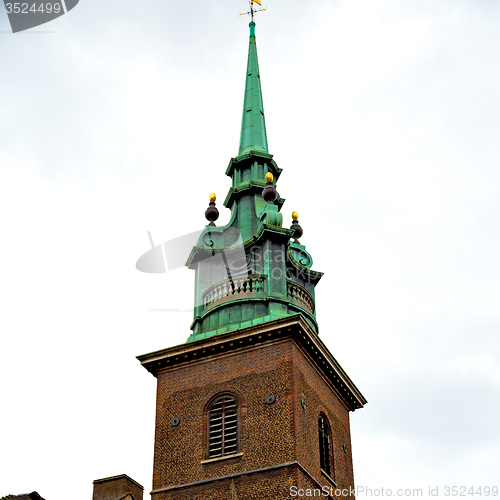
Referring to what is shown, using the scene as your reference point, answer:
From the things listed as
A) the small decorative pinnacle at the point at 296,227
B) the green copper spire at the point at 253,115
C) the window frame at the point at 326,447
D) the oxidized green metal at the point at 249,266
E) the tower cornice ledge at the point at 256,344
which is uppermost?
the green copper spire at the point at 253,115

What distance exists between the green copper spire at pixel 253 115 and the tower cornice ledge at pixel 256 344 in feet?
36.9

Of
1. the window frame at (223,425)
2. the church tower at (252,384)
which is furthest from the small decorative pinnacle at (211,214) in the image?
the window frame at (223,425)

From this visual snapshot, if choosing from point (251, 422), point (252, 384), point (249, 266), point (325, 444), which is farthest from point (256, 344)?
point (325, 444)

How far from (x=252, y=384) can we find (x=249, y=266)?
5583 mm

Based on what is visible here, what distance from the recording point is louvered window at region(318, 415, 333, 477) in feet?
101

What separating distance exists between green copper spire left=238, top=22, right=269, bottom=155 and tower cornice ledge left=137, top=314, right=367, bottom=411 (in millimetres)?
11239

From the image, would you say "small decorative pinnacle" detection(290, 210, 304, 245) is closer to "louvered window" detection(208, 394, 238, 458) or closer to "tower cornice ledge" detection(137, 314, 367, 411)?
"tower cornice ledge" detection(137, 314, 367, 411)

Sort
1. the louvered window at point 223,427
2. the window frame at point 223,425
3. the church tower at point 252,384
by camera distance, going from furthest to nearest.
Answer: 1. the louvered window at point 223,427
2. the window frame at point 223,425
3. the church tower at point 252,384

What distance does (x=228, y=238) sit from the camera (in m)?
36.0

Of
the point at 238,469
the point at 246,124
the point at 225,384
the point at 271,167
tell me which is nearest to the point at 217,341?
the point at 225,384

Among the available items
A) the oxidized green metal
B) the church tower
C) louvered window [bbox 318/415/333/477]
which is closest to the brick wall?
the church tower

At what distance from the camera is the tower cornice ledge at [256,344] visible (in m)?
30.5

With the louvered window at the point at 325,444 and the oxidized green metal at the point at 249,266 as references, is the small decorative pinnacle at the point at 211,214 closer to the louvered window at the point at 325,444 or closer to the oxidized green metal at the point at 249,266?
the oxidized green metal at the point at 249,266

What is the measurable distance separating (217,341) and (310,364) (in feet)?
11.5
